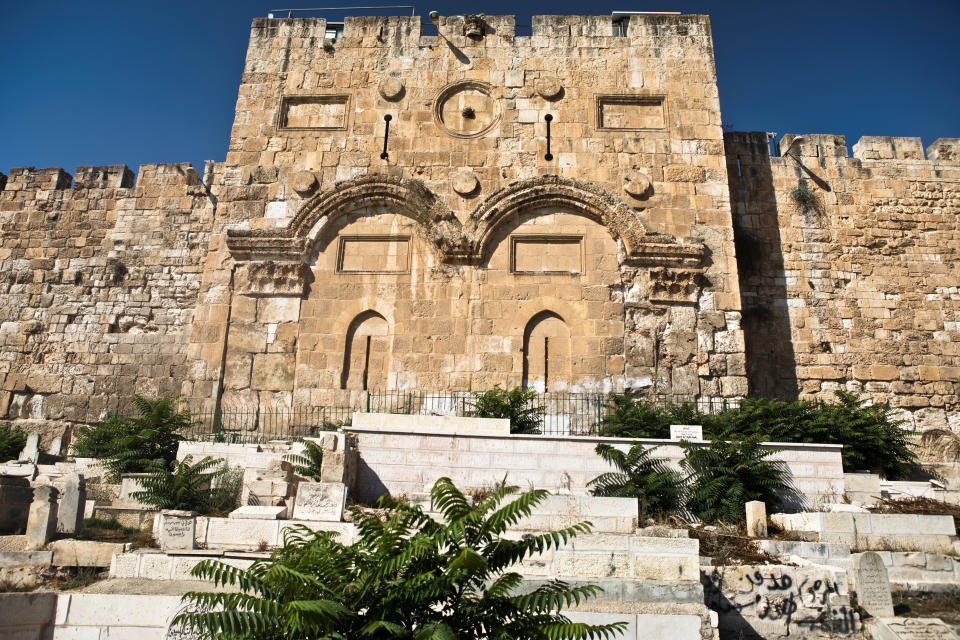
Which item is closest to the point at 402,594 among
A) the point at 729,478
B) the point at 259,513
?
the point at 259,513

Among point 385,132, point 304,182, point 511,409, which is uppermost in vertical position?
point 385,132

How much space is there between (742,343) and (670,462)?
4166 mm

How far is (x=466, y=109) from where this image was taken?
14633 millimetres

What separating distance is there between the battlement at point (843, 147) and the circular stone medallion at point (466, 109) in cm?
533

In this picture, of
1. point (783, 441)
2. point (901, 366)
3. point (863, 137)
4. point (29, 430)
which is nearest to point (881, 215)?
point (863, 137)

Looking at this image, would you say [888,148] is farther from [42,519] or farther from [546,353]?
[42,519]

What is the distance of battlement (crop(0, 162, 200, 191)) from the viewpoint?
1680 cm

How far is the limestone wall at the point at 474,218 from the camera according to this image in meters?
13.4

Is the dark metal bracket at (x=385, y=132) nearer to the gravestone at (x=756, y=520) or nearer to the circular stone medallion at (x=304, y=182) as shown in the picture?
the circular stone medallion at (x=304, y=182)

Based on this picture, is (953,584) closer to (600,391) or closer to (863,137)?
(600,391)

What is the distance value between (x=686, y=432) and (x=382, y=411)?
17.3 feet

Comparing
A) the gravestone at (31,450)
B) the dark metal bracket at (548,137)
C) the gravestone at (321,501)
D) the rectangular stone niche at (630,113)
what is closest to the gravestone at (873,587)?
the gravestone at (321,501)

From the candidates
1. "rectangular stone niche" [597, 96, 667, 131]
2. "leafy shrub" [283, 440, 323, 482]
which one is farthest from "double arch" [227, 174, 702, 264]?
"leafy shrub" [283, 440, 323, 482]

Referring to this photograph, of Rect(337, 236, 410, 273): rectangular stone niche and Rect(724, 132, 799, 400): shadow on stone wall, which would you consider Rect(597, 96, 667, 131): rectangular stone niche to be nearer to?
Rect(724, 132, 799, 400): shadow on stone wall
